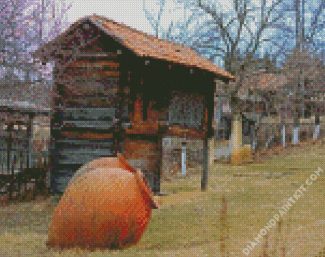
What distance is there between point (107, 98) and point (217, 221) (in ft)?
16.6

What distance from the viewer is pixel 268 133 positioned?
36.5 metres

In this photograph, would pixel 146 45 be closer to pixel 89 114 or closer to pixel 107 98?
pixel 107 98

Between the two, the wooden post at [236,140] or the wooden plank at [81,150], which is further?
the wooden post at [236,140]

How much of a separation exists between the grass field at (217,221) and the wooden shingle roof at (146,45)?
154 inches

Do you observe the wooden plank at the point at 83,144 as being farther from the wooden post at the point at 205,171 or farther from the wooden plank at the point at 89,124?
the wooden post at the point at 205,171

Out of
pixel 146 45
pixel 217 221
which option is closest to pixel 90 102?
pixel 146 45

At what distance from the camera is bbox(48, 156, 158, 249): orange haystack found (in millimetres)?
9688

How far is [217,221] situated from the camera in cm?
1254

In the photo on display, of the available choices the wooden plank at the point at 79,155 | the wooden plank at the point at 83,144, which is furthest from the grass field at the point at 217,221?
the wooden plank at the point at 83,144

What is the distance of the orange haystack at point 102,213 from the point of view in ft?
31.8

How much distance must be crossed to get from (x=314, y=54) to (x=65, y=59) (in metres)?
24.4

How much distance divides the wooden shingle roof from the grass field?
3.91m

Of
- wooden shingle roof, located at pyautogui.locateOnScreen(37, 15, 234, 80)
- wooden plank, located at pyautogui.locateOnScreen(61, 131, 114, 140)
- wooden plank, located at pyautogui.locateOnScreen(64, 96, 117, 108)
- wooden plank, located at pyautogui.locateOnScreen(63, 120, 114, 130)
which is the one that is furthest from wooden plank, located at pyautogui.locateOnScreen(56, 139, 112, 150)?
wooden shingle roof, located at pyautogui.locateOnScreen(37, 15, 234, 80)

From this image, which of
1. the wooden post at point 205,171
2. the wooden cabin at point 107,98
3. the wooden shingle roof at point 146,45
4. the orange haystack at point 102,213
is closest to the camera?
the orange haystack at point 102,213
